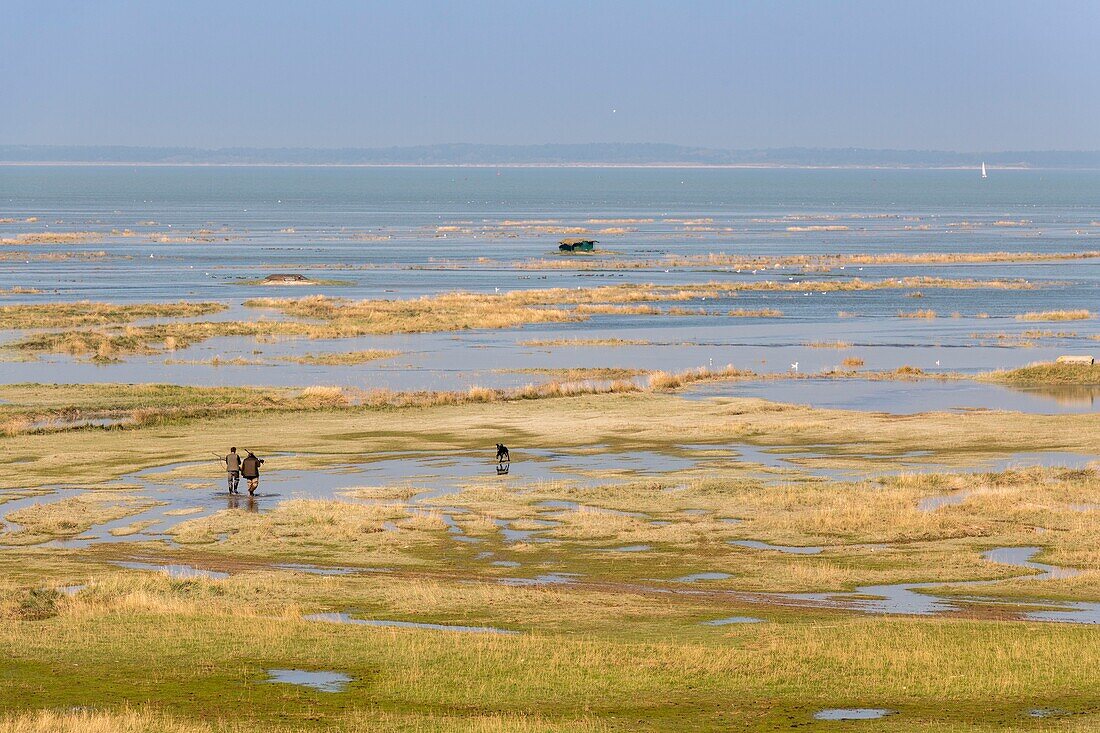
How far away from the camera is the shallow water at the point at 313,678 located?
883 inches

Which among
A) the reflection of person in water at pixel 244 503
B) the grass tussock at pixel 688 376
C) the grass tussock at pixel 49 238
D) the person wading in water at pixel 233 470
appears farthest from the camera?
the grass tussock at pixel 49 238

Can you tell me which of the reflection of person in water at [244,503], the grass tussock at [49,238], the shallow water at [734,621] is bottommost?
the reflection of person in water at [244,503]

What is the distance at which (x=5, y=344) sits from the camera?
3383 inches

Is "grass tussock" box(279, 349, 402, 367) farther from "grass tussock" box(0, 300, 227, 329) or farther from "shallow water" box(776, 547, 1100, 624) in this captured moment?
"shallow water" box(776, 547, 1100, 624)

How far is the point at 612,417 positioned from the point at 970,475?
18.5m

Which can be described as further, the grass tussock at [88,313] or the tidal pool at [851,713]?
the grass tussock at [88,313]

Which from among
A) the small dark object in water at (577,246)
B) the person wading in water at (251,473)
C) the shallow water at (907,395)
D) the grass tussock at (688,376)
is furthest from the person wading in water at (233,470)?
the small dark object in water at (577,246)

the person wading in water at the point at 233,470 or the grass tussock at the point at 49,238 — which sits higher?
the grass tussock at the point at 49,238

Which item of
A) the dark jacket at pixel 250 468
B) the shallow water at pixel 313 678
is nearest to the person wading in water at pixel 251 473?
the dark jacket at pixel 250 468

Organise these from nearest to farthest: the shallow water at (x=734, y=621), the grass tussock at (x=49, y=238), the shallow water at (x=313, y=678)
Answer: the shallow water at (x=313, y=678) < the shallow water at (x=734, y=621) < the grass tussock at (x=49, y=238)

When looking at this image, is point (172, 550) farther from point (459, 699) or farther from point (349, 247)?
point (349, 247)

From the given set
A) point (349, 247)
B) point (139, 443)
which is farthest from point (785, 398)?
point (349, 247)

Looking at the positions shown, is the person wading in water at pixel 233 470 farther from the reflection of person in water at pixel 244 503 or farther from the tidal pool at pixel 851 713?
the tidal pool at pixel 851 713

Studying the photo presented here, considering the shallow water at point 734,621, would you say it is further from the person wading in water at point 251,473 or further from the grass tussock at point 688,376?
the grass tussock at point 688,376
